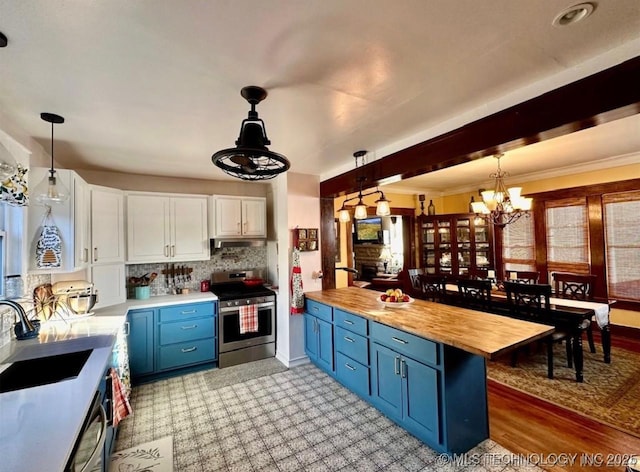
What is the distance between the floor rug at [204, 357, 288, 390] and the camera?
316 cm

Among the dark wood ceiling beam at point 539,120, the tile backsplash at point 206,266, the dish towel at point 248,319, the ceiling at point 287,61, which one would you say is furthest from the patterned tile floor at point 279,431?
the ceiling at point 287,61

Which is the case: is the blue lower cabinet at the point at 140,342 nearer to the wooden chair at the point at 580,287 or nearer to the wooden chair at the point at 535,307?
the wooden chair at the point at 535,307

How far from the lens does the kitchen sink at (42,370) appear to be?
156 centimetres

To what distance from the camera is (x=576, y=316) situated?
286cm

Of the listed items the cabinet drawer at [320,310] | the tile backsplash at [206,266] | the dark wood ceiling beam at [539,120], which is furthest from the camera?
the tile backsplash at [206,266]

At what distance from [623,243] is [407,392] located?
4145mm

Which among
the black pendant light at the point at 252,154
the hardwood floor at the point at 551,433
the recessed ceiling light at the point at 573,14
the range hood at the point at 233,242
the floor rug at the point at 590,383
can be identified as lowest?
the hardwood floor at the point at 551,433

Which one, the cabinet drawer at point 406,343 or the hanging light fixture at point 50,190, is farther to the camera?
the hanging light fixture at point 50,190

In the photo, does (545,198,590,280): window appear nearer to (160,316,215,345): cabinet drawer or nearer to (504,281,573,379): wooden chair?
(504,281,573,379): wooden chair

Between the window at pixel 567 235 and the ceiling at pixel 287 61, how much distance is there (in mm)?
3741

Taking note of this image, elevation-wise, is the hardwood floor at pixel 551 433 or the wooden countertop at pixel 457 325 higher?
the wooden countertop at pixel 457 325

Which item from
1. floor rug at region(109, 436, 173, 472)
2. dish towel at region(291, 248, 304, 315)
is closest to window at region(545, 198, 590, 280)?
dish towel at region(291, 248, 304, 315)

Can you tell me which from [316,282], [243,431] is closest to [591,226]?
[316,282]

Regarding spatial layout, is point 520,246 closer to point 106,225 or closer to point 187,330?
point 187,330
